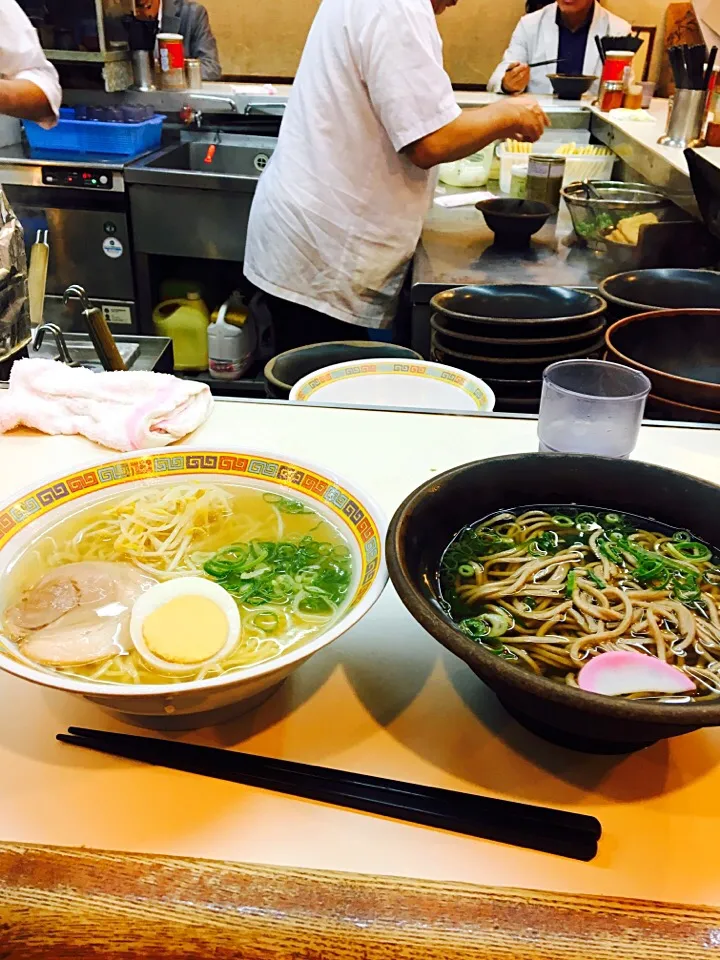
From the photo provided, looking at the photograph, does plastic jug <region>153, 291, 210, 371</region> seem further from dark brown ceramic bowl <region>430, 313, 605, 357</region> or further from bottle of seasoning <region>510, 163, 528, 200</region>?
dark brown ceramic bowl <region>430, 313, 605, 357</region>

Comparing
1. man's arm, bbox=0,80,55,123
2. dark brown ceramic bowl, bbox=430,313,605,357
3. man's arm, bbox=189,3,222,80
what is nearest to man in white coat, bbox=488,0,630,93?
man's arm, bbox=189,3,222,80

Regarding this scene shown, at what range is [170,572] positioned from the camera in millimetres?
1055

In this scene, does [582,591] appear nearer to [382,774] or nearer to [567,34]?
[382,774]

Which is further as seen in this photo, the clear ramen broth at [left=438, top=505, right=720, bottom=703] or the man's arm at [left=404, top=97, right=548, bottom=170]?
the man's arm at [left=404, top=97, right=548, bottom=170]

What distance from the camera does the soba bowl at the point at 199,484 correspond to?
2.56 feet

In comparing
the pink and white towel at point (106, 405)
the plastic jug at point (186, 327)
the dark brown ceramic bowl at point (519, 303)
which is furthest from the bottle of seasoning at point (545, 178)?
the pink and white towel at point (106, 405)

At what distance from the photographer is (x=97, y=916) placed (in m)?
0.72

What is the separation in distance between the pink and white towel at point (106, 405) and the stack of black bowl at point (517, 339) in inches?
31.1

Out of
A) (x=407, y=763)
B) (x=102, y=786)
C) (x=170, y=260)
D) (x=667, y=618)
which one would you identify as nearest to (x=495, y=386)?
(x=667, y=618)

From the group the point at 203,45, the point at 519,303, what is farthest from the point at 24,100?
the point at 203,45

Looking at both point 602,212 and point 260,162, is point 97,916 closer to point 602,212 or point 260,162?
point 602,212

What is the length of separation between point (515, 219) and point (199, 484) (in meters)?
2.31

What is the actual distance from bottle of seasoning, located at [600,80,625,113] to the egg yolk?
4696mm

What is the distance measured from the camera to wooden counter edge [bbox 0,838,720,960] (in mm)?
693
